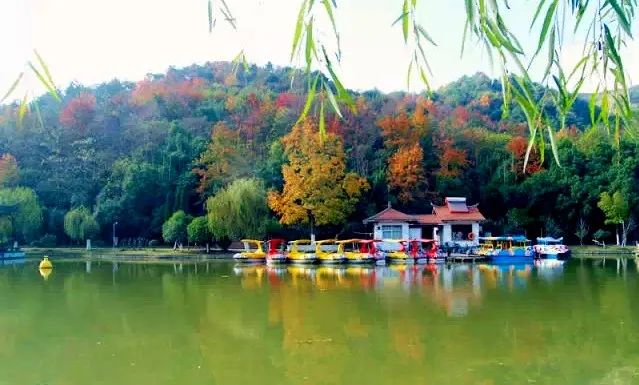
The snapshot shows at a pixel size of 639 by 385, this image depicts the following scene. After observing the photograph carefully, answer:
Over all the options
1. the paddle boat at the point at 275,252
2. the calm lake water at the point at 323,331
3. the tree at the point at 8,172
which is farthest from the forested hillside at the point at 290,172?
the calm lake water at the point at 323,331

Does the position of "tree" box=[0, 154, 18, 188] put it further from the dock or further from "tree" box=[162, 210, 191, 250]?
the dock

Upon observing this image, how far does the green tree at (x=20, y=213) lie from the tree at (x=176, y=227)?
17.4 feet

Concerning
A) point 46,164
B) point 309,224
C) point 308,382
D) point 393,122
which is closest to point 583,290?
point 308,382

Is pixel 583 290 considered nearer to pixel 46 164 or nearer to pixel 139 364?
pixel 139 364

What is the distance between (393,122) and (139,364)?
927 inches

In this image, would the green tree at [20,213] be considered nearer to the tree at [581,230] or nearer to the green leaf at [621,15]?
the tree at [581,230]

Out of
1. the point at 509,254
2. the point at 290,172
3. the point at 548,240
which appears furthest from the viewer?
the point at 290,172

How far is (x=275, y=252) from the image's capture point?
2366 centimetres

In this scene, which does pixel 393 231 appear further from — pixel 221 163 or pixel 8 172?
pixel 8 172

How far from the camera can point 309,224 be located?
89.0 ft

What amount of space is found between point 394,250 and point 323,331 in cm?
1741

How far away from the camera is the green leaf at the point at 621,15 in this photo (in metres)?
1.33

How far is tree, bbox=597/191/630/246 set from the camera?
26.1 metres

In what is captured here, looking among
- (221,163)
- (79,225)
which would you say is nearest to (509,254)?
(221,163)
